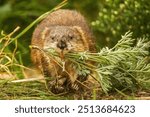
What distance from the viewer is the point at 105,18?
10195mm

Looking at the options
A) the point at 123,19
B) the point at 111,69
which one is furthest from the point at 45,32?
the point at 123,19

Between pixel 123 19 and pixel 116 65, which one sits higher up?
pixel 123 19

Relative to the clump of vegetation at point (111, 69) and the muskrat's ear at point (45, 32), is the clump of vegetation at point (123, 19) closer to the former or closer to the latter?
the clump of vegetation at point (111, 69)

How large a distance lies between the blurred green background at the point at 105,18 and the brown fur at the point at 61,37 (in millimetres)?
415

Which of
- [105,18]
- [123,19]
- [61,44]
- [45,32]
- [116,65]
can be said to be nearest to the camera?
[61,44]

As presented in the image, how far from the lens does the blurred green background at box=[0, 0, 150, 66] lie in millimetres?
9719

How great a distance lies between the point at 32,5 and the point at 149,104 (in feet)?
18.6

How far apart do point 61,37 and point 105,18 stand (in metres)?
2.74

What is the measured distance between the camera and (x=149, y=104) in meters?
6.95

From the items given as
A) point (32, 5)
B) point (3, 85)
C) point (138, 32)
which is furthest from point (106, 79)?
point (32, 5)

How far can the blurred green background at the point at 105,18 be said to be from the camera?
9719mm

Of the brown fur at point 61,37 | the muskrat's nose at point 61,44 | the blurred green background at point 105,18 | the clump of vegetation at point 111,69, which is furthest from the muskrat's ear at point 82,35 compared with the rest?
the blurred green background at point 105,18

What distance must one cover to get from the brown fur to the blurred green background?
1.36 feet

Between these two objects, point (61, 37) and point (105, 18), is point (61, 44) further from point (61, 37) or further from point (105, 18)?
point (105, 18)
